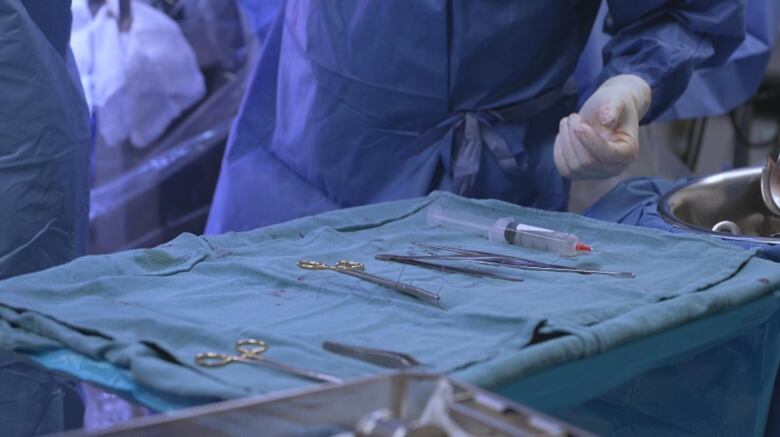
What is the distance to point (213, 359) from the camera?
0.65 metres

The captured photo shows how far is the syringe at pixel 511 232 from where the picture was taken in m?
1.00

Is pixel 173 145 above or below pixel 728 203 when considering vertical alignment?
below

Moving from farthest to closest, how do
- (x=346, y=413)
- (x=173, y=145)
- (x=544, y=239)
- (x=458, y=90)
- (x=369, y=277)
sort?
(x=173, y=145), (x=458, y=90), (x=544, y=239), (x=369, y=277), (x=346, y=413)

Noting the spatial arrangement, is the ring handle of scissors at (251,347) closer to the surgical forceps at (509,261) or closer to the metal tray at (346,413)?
the metal tray at (346,413)

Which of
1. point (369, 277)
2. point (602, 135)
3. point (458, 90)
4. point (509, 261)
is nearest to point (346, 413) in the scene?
point (369, 277)

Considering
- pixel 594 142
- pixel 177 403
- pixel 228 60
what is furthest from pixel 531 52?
pixel 228 60

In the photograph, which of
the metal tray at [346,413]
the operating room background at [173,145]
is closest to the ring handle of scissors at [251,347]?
the metal tray at [346,413]

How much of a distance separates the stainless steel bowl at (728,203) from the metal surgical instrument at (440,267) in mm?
414

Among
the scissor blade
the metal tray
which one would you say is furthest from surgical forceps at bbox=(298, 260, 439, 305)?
the metal tray

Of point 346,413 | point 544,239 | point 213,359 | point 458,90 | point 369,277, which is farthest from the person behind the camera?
point 458,90

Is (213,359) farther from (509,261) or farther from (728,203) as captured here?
(728,203)

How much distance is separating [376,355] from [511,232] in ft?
1.34

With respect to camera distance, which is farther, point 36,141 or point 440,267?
point 36,141

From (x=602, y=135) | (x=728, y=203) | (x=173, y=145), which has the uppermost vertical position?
(x=602, y=135)
